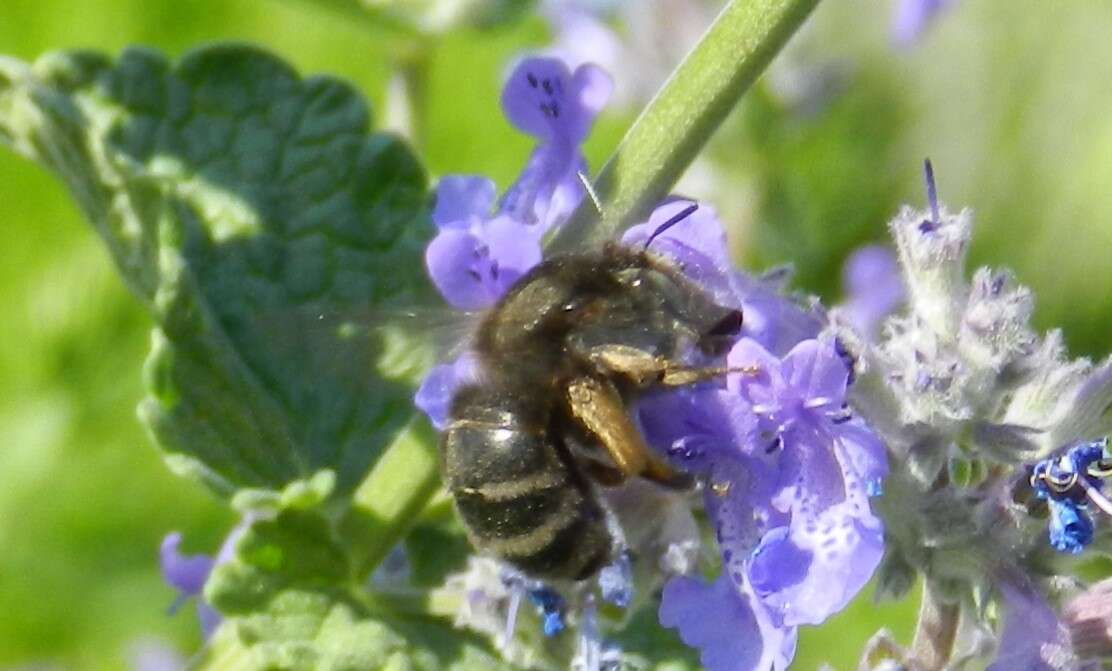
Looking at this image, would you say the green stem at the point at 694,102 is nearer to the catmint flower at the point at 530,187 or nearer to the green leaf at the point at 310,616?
the catmint flower at the point at 530,187

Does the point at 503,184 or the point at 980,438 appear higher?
the point at 980,438

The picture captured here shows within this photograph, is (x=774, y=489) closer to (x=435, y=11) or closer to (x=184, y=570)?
(x=184, y=570)

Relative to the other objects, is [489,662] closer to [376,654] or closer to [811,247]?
[376,654]

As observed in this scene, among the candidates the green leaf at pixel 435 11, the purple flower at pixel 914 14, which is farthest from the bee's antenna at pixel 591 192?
the green leaf at pixel 435 11

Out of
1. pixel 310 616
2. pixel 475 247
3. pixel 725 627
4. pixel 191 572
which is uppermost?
pixel 475 247

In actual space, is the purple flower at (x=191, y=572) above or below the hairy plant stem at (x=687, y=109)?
below

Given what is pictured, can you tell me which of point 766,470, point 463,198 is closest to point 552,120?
point 463,198
